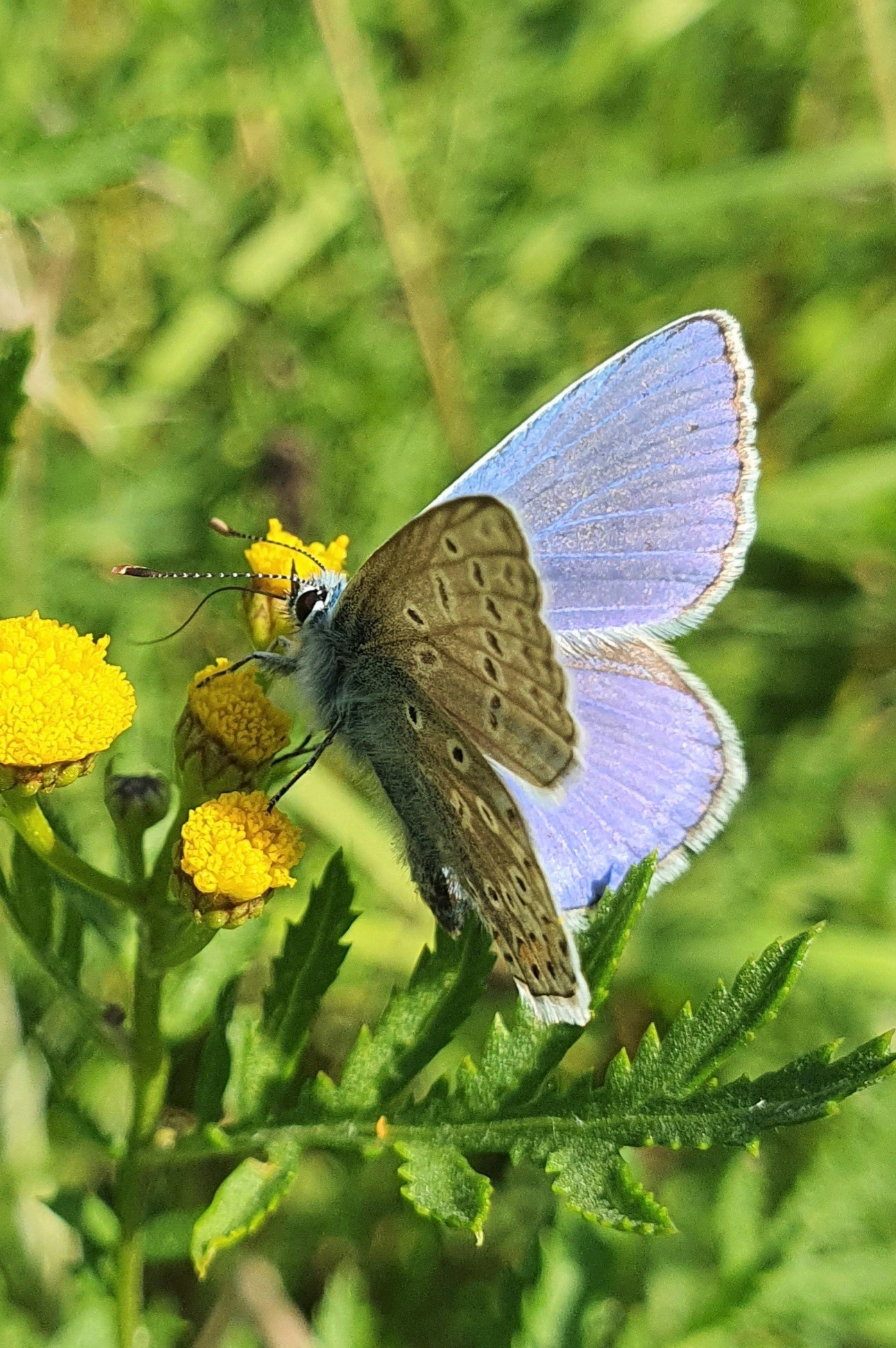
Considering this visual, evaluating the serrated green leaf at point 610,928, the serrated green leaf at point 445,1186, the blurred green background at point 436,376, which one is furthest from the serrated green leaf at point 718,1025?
the blurred green background at point 436,376

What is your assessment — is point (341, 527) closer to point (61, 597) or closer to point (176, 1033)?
point (61, 597)

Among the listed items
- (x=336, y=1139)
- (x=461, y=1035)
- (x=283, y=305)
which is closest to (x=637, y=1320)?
(x=336, y=1139)

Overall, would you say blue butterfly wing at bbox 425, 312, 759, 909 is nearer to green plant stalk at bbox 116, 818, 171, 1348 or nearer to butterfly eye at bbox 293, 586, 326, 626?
butterfly eye at bbox 293, 586, 326, 626

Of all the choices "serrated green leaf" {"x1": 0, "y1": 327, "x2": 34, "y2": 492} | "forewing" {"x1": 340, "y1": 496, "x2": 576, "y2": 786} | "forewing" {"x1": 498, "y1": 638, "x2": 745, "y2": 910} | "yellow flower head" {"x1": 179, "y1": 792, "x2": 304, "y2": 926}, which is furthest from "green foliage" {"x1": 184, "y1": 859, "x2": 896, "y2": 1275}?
"serrated green leaf" {"x1": 0, "y1": 327, "x2": 34, "y2": 492}

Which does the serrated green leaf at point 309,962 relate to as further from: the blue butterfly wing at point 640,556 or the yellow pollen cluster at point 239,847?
the blue butterfly wing at point 640,556

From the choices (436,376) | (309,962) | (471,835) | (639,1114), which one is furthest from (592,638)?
(436,376)

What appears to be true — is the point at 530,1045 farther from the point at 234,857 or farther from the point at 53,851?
the point at 53,851

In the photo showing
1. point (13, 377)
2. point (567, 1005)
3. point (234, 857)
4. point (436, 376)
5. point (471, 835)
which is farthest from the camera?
point (436, 376)
